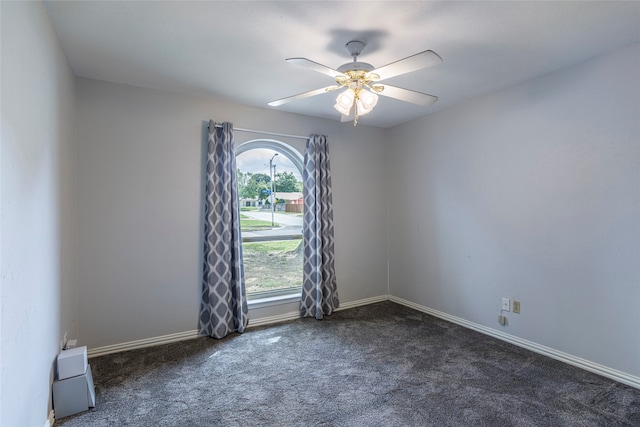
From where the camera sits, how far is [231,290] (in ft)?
10.4

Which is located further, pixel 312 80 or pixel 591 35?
pixel 312 80

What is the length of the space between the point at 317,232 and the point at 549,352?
234cm

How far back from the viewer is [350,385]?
2.23 m

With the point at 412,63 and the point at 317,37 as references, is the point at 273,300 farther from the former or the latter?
the point at 412,63

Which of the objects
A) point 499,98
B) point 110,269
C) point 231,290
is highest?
point 499,98

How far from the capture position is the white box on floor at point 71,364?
6.41 ft

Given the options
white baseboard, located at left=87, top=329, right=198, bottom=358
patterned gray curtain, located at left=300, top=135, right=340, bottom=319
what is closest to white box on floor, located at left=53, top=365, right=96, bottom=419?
white baseboard, located at left=87, top=329, right=198, bottom=358

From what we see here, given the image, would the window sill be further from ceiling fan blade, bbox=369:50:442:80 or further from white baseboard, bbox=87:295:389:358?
ceiling fan blade, bbox=369:50:442:80

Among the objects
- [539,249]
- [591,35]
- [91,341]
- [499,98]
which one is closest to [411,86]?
[499,98]

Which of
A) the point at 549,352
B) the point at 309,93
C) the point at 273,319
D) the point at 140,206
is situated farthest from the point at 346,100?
the point at 549,352

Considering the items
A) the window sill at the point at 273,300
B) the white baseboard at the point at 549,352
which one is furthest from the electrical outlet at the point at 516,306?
the window sill at the point at 273,300

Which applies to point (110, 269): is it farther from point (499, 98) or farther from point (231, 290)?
point (499, 98)

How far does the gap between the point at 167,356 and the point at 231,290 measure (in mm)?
767

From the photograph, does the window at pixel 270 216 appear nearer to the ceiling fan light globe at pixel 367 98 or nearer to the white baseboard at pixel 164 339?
the white baseboard at pixel 164 339
